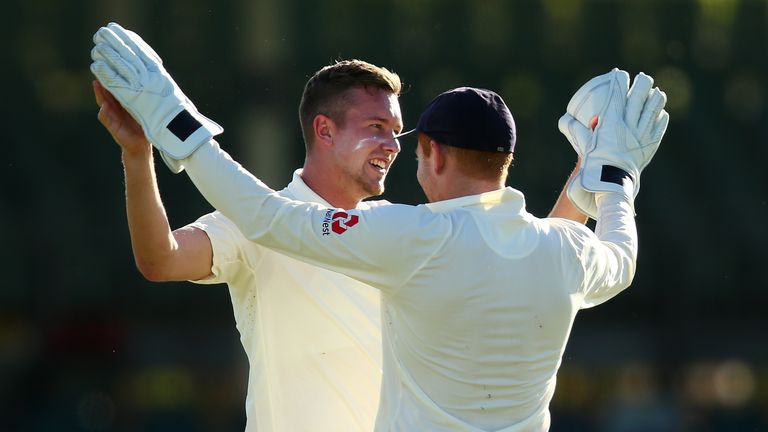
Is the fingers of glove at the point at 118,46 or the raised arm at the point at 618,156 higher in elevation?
the fingers of glove at the point at 118,46

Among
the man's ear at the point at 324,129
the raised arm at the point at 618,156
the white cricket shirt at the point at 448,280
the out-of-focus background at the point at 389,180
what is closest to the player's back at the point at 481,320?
the white cricket shirt at the point at 448,280

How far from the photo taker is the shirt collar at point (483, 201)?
2969mm

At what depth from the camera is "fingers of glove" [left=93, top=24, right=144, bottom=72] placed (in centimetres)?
303

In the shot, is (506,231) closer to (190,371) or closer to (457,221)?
(457,221)

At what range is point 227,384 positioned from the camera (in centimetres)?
1259

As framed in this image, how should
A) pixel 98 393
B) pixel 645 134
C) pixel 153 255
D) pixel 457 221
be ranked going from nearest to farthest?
pixel 457 221 → pixel 153 255 → pixel 645 134 → pixel 98 393

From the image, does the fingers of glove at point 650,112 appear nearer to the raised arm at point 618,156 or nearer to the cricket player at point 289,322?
the raised arm at point 618,156

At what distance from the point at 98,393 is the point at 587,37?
20.7 feet

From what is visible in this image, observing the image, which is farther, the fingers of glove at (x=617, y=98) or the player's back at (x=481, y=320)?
the fingers of glove at (x=617, y=98)

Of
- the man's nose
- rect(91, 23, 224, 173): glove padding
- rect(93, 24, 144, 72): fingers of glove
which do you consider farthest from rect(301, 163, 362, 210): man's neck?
rect(93, 24, 144, 72): fingers of glove

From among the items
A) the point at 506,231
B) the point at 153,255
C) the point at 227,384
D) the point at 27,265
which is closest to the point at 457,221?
the point at 506,231

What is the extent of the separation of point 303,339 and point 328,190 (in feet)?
1.66

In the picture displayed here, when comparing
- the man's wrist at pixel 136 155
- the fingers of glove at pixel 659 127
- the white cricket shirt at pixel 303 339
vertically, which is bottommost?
the white cricket shirt at pixel 303 339

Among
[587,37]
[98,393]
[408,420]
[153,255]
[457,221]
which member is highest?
[457,221]
